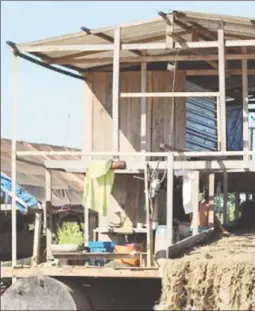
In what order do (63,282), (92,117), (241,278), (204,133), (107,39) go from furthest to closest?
1. (204,133)
2. (92,117)
3. (107,39)
4. (63,282)
5. (241,278)

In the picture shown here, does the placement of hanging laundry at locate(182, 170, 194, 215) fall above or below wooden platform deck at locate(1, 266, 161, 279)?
above

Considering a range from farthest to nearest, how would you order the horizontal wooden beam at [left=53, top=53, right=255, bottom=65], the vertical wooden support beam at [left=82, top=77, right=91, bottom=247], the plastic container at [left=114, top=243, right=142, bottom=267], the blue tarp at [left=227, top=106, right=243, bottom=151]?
1. the blue tarp at [left=227, top=106, right=243, bottom=151]
2. the vertical wooden support beam at [left=82, top=77, right=91, bottom=247]
3. the horizontal wooden beam at [left=53, top=53, right=255, bottom=65]
4. the plastic container at [left=114, top=243, right=142, bottom=267]

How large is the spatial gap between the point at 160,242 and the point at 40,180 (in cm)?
982

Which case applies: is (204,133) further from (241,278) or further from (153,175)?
(241,278)

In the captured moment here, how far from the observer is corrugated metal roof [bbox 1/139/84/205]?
696 inches

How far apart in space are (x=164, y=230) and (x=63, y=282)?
152 centimetres

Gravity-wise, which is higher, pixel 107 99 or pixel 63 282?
pixel 107 99

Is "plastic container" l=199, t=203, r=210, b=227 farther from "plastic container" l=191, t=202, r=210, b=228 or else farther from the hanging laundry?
the hanging laundry

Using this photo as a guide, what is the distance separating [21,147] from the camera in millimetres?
20344

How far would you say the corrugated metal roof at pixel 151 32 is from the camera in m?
10.5

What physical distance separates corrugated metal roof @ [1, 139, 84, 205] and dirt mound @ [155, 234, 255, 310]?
906cm

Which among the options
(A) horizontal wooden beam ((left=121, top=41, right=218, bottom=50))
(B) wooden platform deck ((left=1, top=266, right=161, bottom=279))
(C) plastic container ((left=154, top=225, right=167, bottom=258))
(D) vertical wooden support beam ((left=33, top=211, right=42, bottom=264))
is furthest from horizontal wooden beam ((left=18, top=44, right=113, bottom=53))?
(B) wooden platform deck ((left=1, top=266, right=161, bottom=279))

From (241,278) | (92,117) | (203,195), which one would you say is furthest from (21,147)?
(241,278)

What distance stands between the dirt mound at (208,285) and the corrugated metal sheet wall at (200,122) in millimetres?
4938
